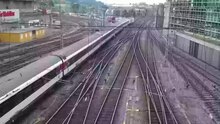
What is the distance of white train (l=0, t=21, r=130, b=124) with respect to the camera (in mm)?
12672

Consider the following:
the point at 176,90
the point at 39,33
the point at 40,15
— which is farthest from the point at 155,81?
the point at 40,15

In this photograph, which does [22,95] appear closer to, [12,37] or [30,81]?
[30,81]

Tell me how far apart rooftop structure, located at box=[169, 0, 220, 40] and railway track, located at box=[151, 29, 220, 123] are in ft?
12.7

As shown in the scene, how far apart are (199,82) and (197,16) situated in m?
17.2

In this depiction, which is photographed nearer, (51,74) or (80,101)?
(80,101)

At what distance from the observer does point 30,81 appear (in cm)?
1497

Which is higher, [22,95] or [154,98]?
[22,95]

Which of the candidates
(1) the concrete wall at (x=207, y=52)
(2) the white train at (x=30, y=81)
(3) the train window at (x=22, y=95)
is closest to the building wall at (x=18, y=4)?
(2) the white train at (x=30, y=81)

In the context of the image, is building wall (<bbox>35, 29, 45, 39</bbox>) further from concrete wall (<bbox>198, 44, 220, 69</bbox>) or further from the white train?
concrete wall (<bbox>198, 44, 220, 69</bbox>)

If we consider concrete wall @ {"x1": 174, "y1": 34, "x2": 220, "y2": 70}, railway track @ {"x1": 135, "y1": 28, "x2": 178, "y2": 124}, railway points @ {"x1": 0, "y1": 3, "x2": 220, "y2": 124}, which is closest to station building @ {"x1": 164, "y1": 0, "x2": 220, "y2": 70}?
concrete wall @ {"x1": 174, "y1": 34, "x2": 220, "y2": 70}

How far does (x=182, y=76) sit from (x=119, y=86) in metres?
5.97

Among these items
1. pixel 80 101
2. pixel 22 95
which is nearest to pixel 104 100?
pixel 80 101

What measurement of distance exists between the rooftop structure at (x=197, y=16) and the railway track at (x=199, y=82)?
3871 millimetres

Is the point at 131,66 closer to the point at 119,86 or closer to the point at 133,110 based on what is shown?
the point at 119,86
